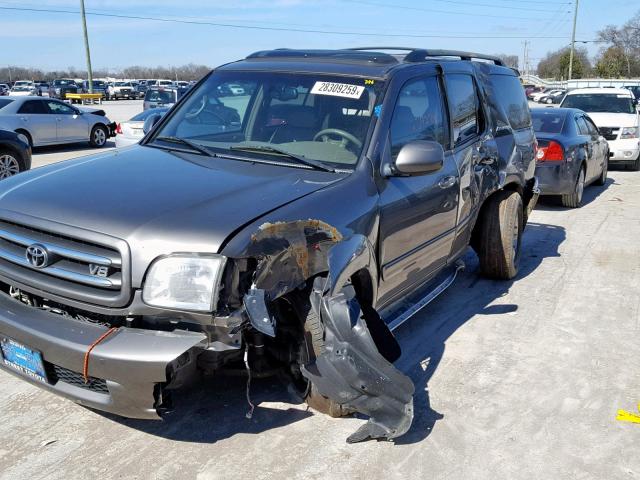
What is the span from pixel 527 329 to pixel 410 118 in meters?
2.00

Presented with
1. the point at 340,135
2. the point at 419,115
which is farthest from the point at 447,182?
the point at 340,135

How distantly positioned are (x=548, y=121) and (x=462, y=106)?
19.3ft

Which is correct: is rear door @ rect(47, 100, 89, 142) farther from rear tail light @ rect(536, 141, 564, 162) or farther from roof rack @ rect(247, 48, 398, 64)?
roof rack @ rect(247, 48, 398, 64)

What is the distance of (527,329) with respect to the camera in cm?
505

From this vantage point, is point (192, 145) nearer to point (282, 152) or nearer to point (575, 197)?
point (282, 152)

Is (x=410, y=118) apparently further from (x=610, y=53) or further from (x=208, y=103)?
(x=610, y=53)

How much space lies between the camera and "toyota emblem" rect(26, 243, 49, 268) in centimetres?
303

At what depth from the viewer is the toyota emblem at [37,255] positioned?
9.93 feet

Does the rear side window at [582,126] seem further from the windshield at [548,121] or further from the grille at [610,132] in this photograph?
the grille at [610,132]

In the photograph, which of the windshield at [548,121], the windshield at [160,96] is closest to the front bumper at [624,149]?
the windshield at [548,121]

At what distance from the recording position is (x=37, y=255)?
9.97ft

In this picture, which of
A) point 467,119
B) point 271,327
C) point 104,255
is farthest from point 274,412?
point 467,119

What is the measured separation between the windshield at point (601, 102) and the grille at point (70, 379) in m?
14.4

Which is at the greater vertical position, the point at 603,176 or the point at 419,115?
the point at 419,115
